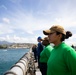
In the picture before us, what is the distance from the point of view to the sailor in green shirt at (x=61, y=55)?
3943 mm

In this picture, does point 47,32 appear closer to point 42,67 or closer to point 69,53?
point 69,53

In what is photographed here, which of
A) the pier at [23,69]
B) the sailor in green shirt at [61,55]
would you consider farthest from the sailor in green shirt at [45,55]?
the sailor in green shirt at [61,55]

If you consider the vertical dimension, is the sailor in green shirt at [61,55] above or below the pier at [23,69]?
above

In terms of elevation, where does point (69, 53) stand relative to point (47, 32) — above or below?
below

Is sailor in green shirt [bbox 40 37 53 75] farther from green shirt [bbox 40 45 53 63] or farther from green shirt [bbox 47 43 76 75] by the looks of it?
green shirt [bbox 47 43 76 75]

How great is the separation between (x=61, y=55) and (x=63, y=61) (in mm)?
105

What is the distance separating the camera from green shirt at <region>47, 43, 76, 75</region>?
393 cm

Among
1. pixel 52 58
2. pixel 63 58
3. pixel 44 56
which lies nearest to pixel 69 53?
pixel 63 58

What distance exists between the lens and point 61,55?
159 inches

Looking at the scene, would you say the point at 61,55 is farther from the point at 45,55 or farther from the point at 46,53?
the point at 45,55

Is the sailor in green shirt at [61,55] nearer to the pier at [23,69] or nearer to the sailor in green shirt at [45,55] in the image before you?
the pier at [23,69]

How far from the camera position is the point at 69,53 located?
13.0 feet

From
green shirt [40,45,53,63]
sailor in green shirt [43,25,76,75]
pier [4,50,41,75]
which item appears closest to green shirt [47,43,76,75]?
sailor in green shirt [43,25,76,75]

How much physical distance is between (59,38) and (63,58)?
473 mm
